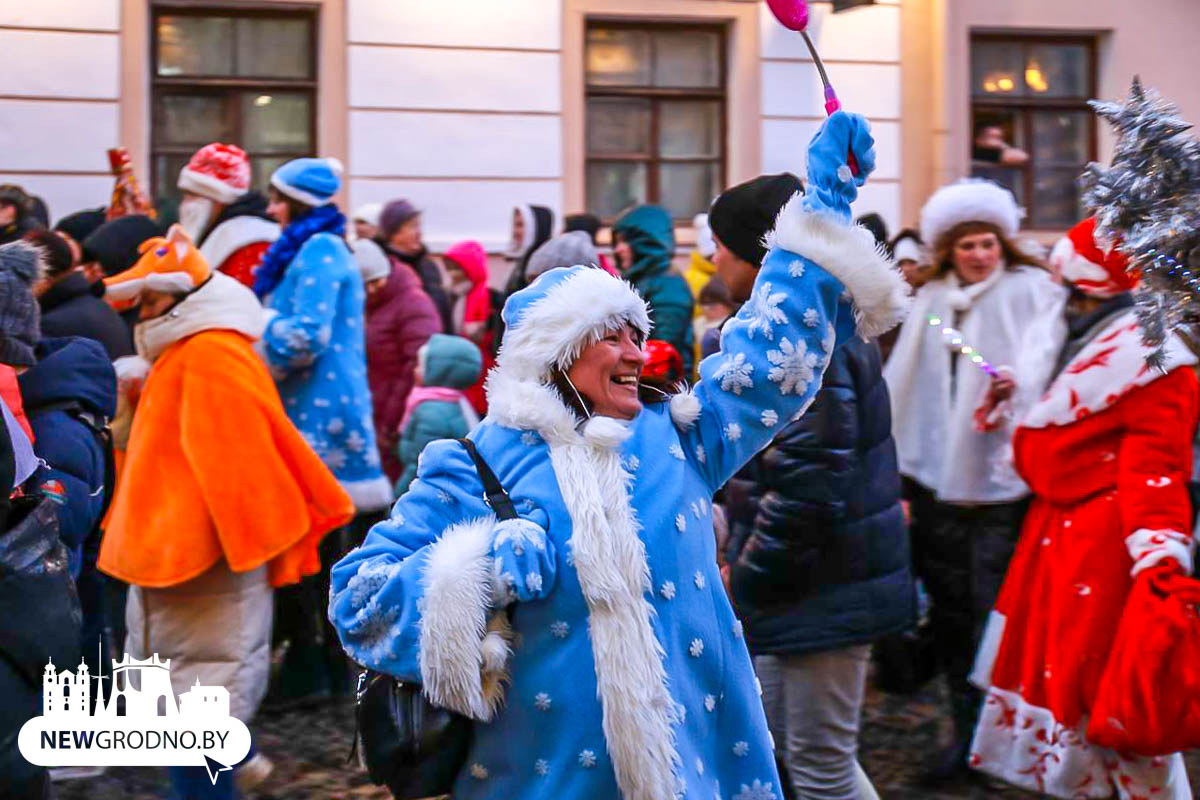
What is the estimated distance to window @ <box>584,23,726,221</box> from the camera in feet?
37.0

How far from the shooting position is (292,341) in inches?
242

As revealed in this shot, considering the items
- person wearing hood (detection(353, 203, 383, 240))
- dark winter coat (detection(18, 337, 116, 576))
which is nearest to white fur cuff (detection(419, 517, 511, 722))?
dark winter coat (detection(18, 337, 116, 576))

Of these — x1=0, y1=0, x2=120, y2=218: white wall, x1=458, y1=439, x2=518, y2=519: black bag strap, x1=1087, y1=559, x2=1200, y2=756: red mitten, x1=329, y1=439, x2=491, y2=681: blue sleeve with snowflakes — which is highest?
x1=0, y1=0, x2=120, y2=218: white wall

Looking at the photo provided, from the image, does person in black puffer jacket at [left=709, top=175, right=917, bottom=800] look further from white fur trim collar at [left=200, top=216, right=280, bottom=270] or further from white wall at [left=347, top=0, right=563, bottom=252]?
white wall at [left=347, top=0, right=563, bottom=252]

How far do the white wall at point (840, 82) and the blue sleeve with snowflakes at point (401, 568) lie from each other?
860cm

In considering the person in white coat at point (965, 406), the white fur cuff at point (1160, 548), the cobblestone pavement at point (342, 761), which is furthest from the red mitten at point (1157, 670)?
the cobblestone pavement at point (342, 761)

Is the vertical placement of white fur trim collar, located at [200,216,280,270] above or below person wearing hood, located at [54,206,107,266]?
below

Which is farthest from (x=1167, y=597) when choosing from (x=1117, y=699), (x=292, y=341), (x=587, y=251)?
(x=292, y=341)

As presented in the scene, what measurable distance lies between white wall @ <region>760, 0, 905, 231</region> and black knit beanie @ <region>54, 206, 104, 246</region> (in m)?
4.82

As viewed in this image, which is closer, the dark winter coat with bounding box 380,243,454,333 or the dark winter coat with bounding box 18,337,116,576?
the dark winter coat with bounding box 18,337,116,576

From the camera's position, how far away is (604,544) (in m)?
2.83

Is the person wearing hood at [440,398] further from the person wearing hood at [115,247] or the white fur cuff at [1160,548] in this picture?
the white fur cuff at [1160,548]

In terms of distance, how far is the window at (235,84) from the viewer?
10.5 m

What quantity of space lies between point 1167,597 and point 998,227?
1.83 meters
